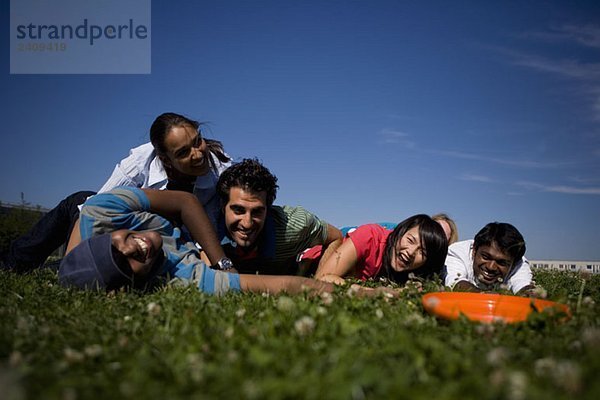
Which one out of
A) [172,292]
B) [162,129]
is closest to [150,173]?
[162,129]

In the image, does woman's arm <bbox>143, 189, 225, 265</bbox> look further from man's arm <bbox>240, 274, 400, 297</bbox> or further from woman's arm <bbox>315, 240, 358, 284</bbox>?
woman's arm <bbox>315, 240, 358, 284</bbox>

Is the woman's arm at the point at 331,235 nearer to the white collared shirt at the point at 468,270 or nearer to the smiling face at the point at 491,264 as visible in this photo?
the white collared shirt at the point at 468,270

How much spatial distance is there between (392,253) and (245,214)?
2.12 meters

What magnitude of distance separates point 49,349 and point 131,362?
78 cm

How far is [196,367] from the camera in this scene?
2166mm

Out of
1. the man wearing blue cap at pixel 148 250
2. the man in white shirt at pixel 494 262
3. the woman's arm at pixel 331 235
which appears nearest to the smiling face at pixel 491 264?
the man in white shirt at pixel 494 262

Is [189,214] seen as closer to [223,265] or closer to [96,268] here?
[223,265]

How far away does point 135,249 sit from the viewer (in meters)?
5.11

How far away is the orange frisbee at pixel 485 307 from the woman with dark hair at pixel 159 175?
3.78 meters

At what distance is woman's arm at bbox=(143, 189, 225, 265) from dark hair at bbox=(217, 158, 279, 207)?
578 millimetres

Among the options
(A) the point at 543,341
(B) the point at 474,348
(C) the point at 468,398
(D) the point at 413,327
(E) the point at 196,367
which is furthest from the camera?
(D) the point at 413,327

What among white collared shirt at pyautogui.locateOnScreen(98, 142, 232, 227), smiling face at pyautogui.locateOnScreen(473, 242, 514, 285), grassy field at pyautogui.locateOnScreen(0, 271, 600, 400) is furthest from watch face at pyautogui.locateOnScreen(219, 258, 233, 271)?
smiling face at pyautogui.locateOnScreen(473, 242, 514, 285)

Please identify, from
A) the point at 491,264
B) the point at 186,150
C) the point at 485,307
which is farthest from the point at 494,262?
the point at 186,150

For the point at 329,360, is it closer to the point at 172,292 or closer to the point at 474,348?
the point at 474,348
